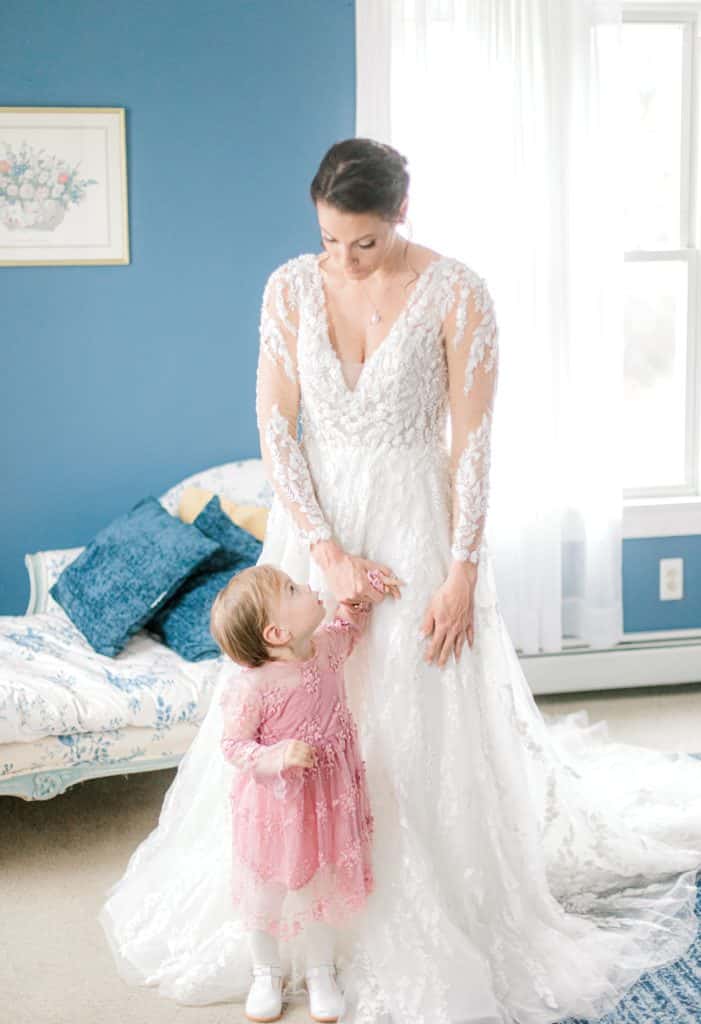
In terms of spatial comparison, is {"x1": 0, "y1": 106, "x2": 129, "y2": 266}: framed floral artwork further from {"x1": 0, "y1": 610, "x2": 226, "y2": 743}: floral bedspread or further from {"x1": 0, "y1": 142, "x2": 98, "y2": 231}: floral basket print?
{"x1": 0, "y1": 610, "x2": 226, "y2": 743}: floral bedspread

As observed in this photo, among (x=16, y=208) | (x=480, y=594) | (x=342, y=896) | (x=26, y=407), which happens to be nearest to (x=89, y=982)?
(x=342, y=896)

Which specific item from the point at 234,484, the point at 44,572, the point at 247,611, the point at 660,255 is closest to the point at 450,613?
the point at 247,611

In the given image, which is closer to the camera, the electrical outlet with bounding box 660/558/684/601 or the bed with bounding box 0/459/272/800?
the bed with bounding box 0/459/272/800

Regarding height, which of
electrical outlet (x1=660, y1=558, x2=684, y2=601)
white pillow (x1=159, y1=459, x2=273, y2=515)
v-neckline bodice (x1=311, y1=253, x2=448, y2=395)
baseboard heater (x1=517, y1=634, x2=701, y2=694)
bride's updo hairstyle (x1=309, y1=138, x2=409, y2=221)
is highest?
bride's updo hairstyle (x1=309, y1=138, x2=409, y2=221)

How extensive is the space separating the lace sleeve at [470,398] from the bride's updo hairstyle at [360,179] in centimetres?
22

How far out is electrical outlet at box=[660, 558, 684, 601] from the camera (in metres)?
4.37

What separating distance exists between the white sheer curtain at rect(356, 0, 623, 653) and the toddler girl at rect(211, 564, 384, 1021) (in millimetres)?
1848

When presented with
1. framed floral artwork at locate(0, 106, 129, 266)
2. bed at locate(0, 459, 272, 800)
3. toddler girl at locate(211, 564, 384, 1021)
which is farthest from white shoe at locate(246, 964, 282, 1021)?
framed floral artwork at locate(0, 106, 129, 266)

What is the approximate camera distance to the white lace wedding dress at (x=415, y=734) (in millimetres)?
2254

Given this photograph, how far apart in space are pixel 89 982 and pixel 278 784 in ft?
2.13

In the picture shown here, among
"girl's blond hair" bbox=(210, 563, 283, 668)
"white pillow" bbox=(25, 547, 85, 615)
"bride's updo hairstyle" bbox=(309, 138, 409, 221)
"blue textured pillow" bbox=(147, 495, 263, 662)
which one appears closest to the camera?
"bride's updo hairstyle" bbox=(309, 138, 409, 221)

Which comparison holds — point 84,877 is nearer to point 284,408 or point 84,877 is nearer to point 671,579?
point 284,408

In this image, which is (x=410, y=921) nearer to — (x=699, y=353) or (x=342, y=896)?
(x=342, y=896)

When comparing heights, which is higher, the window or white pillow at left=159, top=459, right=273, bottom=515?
the window
